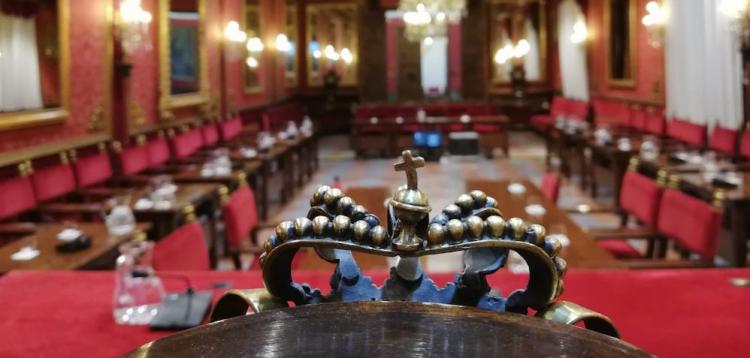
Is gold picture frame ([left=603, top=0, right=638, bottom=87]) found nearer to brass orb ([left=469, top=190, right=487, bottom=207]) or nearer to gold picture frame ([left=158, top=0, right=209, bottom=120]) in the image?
gold picture frame ([left=158, top=0, right=209, bottom=120])

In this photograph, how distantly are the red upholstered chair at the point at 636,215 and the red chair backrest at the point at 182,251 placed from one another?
2.20m

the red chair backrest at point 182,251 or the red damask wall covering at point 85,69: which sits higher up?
the red damask wall covering at point 85,69

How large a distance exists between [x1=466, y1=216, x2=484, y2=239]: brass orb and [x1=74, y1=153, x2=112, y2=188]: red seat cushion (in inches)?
227

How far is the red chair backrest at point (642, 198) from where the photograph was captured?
4.26 metres

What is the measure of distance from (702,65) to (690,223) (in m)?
6.08

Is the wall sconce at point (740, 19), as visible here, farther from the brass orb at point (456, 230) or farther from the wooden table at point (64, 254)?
the brass orb at point (456, 230)

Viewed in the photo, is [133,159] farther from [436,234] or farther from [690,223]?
[436,234]

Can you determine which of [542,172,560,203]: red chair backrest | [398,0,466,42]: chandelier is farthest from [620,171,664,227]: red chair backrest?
[398,0,466,42]: chandelier

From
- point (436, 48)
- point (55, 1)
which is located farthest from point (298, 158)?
point (436, 48)

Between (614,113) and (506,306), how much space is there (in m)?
12.9

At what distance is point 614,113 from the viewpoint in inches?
512

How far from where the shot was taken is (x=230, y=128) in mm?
10703

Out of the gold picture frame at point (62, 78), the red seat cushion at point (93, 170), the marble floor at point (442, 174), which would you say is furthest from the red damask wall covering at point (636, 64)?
the gold picture frame at point (62, 78)

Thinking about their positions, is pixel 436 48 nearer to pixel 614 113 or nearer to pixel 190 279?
pixel 614 113
